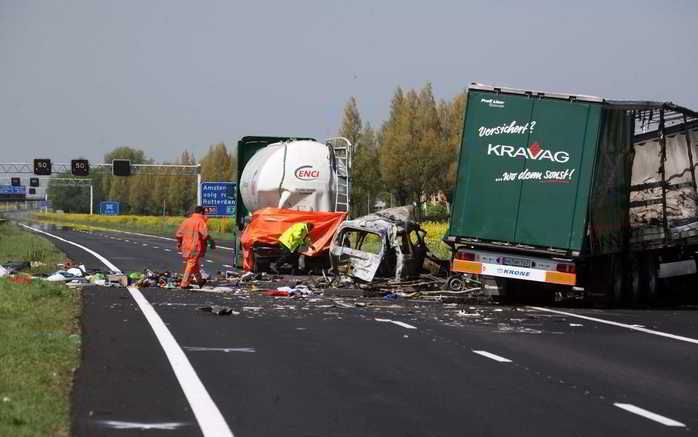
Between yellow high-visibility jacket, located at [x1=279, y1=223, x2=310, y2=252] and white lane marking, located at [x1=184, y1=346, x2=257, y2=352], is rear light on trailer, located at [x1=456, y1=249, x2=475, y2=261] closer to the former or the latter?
yellow high-visibility jacket, located at [x1=279, y1=223, x2=310, y2=252]

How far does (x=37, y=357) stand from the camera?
10.9 metres

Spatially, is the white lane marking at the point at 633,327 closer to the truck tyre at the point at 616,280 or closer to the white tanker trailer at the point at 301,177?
the truck tyre at the point at 616,280

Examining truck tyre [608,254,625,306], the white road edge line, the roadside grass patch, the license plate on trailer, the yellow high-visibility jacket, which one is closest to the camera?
the white road edge line

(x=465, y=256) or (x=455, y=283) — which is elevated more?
(x=465, y=256)

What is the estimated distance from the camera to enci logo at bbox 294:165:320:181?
29125 mm

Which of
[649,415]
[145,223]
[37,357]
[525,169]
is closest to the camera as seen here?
[649,415]

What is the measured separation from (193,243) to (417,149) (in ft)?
200

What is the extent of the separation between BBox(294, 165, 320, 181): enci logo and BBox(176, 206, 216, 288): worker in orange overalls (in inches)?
Result: 219

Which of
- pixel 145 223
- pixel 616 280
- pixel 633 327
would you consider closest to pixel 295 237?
pixel 616 280

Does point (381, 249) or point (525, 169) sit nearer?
point (525, 169)

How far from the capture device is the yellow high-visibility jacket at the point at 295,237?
27.2 m

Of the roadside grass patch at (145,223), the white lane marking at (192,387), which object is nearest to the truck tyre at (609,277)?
the white lane marking at (192,387)

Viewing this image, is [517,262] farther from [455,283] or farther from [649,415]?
[649,415]

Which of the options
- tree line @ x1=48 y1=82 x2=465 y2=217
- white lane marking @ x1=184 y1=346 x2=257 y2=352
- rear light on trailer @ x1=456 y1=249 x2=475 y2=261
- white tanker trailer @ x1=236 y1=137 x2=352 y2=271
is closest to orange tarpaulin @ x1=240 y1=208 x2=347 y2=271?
white tanker trailer @ x1=236 y1=137 x2=352 y2=271
